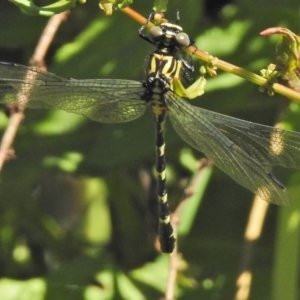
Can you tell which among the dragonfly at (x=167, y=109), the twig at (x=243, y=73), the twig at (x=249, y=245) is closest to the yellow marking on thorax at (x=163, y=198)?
the dragonfly at (x=167, y=109)

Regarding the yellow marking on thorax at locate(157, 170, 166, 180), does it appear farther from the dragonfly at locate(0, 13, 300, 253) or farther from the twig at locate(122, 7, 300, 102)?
the twig at locate(122, 7, 300, 102)

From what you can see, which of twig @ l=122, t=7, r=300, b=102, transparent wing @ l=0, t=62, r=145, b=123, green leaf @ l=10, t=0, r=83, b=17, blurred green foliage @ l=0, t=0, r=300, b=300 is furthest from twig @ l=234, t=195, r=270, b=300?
green leaf @ l=10, t=0, r=83, b=17

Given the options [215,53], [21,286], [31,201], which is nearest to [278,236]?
[215,53]

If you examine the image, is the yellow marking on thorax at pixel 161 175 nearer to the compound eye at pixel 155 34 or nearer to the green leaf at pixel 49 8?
the compound eye at pixel 155 34

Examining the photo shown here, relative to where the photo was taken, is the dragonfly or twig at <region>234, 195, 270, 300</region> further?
twig at <region>234, 195, 270, 300</region>

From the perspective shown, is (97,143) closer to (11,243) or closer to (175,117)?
(175,117)

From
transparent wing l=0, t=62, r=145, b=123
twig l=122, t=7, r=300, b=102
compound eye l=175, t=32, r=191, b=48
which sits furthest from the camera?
transparent wing l=0, t=62, r=145, b=123

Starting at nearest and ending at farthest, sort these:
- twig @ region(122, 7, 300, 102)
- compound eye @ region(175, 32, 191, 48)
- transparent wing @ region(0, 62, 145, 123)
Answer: twig @ region(122, 7, 300, 102), compound eye @ region(175, 32, 191, 48), transparent wing @ region(0, 62, 145, 123)
